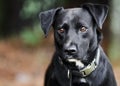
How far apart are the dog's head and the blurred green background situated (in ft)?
A: 11.2

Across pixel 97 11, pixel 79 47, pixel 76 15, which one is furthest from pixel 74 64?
pixel 97 11

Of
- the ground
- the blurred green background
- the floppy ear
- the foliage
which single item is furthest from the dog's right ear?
the foliage

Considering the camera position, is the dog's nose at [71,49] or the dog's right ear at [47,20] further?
the dog's right ear at [47,20]

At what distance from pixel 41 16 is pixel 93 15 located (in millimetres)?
626

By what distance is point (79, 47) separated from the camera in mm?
6875

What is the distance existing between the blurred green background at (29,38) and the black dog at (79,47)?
11.1 ft

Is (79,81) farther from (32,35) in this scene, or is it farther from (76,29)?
(32,35)

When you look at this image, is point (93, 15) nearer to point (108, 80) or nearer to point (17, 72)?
point (108, 80)

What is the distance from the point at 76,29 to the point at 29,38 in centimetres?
529

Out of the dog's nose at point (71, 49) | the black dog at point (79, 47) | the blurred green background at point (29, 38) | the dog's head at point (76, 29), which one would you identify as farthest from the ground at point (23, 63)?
the dog's nose at point (71, 49)

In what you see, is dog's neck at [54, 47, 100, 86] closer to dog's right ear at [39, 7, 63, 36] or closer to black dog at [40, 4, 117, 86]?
black dog at [40, 4, 117, 86]

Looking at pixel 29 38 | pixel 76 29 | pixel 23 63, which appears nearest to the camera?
pixel 76 29

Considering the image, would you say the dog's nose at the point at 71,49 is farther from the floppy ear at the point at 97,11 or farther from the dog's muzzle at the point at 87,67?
the floppy ear at the point at 97,11

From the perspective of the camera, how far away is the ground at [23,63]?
10.5m
